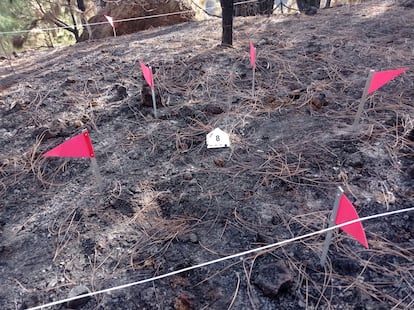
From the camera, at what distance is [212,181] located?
81.2 inches

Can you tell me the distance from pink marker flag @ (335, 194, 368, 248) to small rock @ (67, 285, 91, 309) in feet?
3.82

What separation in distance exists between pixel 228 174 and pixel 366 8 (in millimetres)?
4283

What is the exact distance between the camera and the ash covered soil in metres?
1.51

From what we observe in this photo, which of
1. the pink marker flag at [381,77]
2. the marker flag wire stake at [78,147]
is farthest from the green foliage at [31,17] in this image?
the pink marker flag at [381,77]

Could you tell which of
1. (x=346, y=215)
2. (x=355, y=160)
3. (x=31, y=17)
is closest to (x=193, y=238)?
(x=346, y=215)

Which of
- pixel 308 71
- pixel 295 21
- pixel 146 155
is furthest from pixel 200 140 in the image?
pixel 295 21

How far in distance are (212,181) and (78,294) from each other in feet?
3.16

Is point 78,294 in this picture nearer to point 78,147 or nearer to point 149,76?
point 78,147

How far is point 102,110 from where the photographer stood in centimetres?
286

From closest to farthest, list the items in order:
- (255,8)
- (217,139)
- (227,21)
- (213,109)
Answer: (217,139) < (213,109) < (227,21) < (255,8)

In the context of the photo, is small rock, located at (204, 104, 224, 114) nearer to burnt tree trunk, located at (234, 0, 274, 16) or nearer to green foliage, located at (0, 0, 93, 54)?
burnt tree trunk, located at (234, 0, 274, 16)

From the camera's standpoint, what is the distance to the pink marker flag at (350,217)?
130cm

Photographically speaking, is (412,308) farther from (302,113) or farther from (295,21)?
(295,21)

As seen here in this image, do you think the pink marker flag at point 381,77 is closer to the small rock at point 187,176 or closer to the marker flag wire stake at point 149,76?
the small rock at point 187,176
